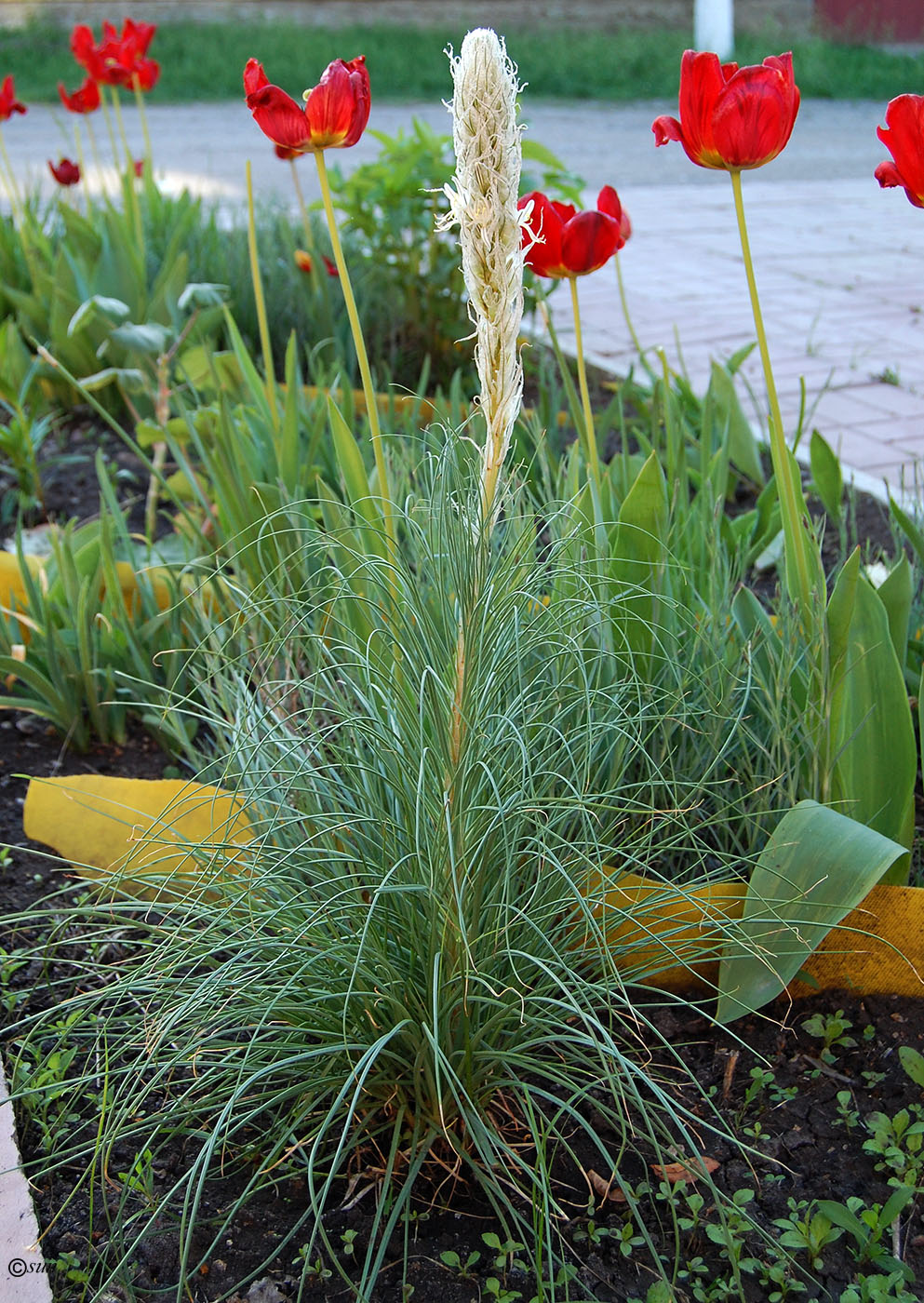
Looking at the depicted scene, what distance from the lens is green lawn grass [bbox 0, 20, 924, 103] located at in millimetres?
13656

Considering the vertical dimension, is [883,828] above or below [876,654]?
below

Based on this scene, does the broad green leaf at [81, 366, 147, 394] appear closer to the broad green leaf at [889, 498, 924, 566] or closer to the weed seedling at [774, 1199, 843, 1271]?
the broad green leaf at [889, 498, 924, 566]

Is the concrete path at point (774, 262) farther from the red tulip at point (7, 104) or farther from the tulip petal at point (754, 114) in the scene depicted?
the tulip petal at point (754, 114)

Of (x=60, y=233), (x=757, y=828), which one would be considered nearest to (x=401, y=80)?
(x=60, y=233)

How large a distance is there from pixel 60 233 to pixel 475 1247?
475 cm

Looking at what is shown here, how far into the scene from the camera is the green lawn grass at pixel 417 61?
538 inches

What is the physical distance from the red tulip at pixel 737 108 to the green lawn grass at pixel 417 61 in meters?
11.2

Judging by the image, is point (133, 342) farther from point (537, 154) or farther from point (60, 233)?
point (60, 233)

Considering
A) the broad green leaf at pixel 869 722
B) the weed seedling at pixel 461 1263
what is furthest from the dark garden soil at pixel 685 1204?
the broad green leaf at pixel 869 722

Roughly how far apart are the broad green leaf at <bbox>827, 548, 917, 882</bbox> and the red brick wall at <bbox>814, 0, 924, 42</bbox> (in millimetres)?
17838

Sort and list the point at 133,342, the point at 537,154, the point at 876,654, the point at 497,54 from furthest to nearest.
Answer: the point at 537,154 < the point at 133,342 < the point at 876,654 < the point at 497,54

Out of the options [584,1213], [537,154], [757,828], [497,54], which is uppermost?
[497,54]

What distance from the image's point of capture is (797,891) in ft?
5.07

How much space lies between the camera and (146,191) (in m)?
4.95
